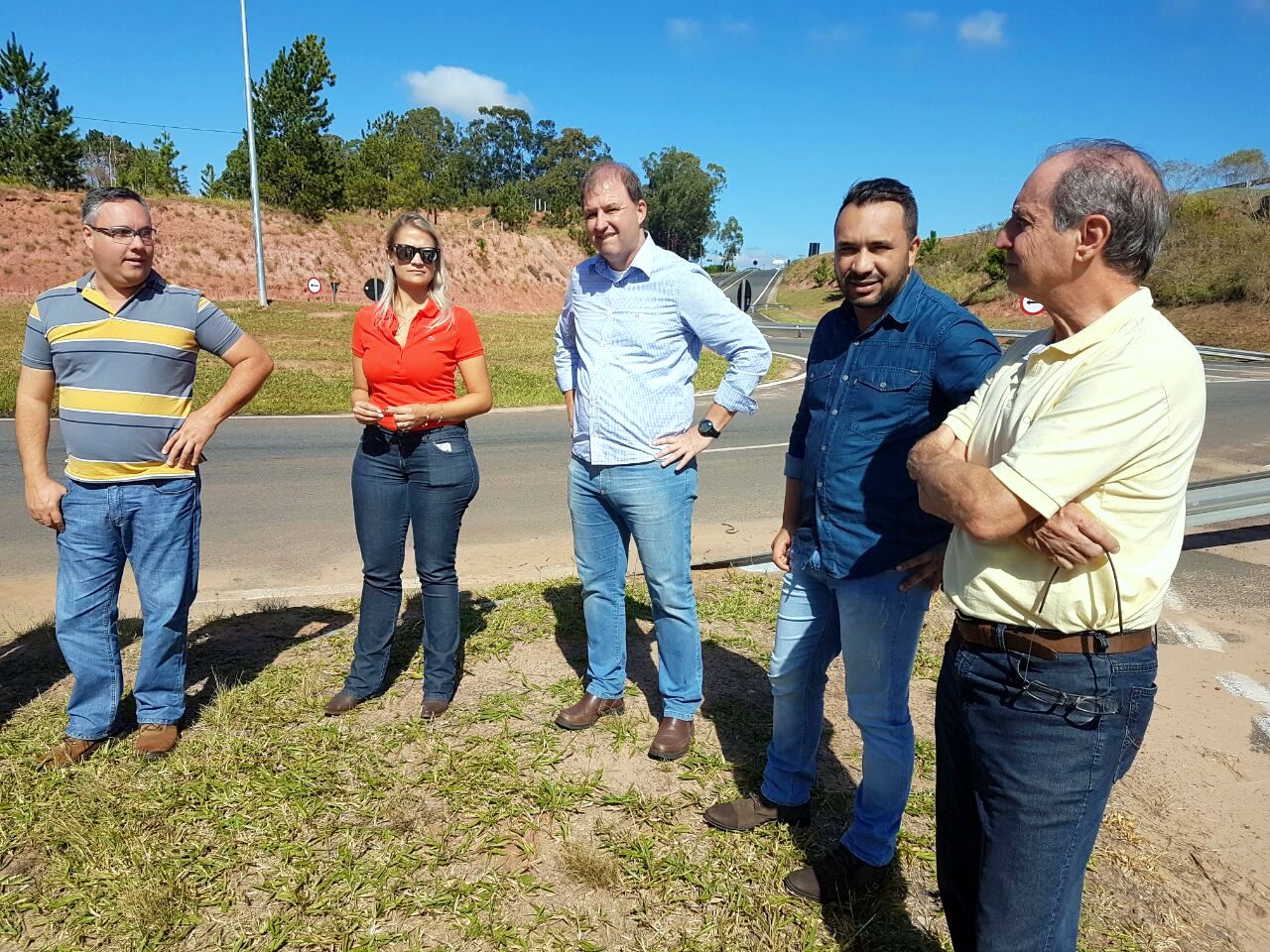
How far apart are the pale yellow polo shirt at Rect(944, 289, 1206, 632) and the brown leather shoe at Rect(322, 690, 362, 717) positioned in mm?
2670

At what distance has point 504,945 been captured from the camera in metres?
2.28

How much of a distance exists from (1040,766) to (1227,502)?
564 centimetres

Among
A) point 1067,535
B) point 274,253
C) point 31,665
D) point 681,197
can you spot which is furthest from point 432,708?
point 681,197

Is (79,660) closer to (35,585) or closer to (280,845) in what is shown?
(280,845)

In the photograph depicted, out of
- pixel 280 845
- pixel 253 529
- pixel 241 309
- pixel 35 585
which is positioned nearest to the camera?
pixel 280 845

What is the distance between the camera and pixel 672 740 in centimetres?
317

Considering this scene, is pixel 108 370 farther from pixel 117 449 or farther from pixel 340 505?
pixel 340 505

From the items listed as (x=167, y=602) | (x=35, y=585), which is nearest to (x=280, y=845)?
(x=167, y=602)

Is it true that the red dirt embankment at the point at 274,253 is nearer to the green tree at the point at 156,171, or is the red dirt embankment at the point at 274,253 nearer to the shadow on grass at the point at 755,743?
the green tree at the point at 156,171

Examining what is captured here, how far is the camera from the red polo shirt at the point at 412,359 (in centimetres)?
328

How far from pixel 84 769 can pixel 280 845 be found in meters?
0.93

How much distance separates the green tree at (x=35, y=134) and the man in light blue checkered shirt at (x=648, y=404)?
136 ft

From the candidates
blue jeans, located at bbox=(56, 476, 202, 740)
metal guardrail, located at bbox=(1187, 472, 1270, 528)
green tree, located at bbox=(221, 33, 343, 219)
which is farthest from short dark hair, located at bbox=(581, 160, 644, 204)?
green tree, located at bbox=(221, 33, 343, 219)

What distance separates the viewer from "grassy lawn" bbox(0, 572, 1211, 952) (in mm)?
2332
